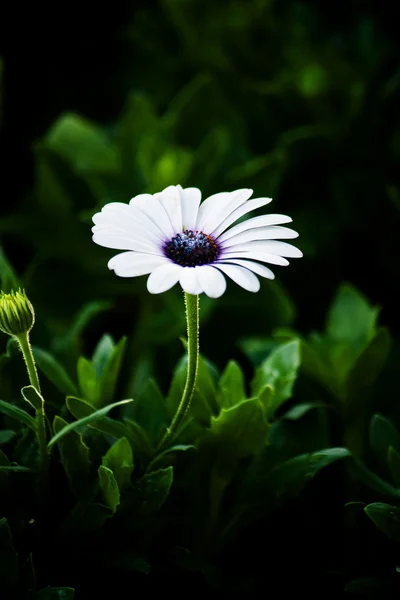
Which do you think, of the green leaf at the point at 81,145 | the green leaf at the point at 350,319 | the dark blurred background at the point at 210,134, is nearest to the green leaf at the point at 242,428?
the green leaf at the point at 350,319

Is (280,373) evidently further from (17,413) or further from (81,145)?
(81,145)

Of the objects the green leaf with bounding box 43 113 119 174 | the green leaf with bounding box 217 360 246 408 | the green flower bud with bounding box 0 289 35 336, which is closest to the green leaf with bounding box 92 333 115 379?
the green leaf with bounding box 217 360 246 408

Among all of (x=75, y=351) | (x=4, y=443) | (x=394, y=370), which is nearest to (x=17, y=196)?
(x=75, y=351)

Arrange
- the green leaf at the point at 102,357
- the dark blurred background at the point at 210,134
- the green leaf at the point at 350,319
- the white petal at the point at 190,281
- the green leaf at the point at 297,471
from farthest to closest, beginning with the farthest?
the dark blurred background at the point at 210,134, the green leaf at the point at 350,319, the green leaf at the point at 102,357, the green leaf at the point at 297,471, the white petal at the point at 190,281

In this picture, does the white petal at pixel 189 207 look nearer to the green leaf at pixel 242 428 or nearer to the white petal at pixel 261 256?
the white petal at pixel 261 256

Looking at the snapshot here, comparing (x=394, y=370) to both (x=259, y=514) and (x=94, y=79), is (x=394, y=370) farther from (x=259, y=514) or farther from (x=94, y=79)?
(x=94, y=79)

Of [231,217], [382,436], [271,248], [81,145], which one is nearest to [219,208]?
[231,217]

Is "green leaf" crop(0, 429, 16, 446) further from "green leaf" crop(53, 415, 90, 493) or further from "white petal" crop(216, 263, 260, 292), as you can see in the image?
"white petal" crop(216, 263, 260, 292)
